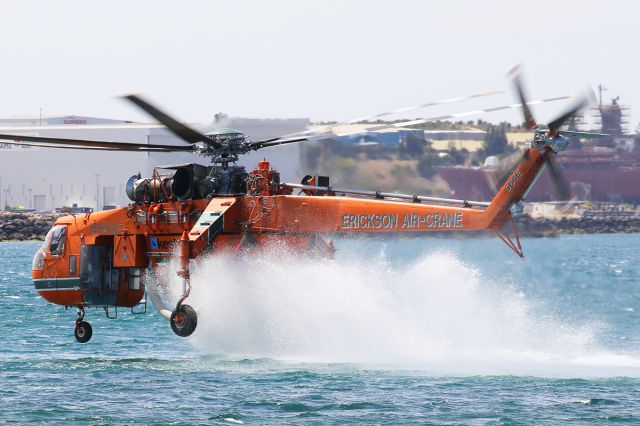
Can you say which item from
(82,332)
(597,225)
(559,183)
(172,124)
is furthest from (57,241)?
(597,225)

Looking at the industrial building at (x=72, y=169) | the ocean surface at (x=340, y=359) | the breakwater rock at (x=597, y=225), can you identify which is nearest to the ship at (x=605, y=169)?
the breakwater rock at (x=597, y=225)

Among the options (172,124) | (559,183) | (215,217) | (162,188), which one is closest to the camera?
(559,183)

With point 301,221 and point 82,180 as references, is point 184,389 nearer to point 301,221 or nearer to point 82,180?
point 301,221

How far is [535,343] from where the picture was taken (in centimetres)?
2911

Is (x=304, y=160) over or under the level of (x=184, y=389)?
over

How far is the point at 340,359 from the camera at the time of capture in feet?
89.6

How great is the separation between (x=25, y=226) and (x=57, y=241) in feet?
347

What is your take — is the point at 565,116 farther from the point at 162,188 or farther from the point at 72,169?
the point at 72,169

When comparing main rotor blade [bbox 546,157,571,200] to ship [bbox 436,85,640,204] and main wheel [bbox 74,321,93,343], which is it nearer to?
main wheel [bbox 74,321,93,343]

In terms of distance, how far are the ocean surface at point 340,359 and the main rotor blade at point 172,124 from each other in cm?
310

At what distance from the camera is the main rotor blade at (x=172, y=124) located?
23.2m

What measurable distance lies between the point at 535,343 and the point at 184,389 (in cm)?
978

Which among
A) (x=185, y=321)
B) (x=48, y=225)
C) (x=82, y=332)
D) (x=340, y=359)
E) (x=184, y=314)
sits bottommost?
(x=48, y=225)

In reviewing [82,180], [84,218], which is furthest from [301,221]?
[82,180]
